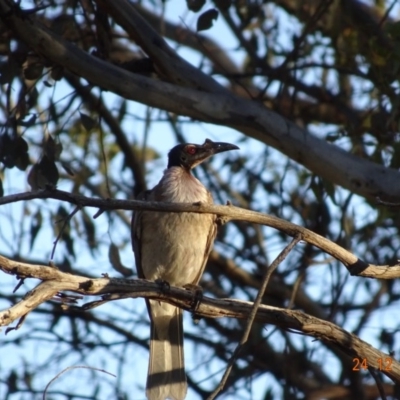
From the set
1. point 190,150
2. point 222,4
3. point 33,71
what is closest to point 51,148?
point 33,71

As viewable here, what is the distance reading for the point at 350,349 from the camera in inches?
182

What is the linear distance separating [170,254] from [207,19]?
5.44 ft

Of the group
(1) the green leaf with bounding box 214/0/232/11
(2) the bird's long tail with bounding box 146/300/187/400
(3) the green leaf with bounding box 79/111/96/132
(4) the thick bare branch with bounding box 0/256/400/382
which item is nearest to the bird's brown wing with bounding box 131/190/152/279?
(2) the bird's long tail with bounding box 146/300/187/400

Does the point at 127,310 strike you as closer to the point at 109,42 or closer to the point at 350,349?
the point at 109,42

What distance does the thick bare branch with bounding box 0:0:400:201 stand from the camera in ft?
19.2

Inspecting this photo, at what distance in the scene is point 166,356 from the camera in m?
6.64

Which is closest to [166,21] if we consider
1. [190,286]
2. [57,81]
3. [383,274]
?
[57,81]

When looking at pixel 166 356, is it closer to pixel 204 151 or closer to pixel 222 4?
pixel 204 151

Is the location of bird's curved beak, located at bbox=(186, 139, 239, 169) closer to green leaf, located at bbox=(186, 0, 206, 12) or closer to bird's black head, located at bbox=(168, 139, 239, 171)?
bird's black head, located at bbox=(168, 139, 239, 171)

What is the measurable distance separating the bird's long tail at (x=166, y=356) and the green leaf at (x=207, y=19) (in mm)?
2024

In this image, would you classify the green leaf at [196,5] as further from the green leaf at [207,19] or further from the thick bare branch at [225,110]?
the thick bare branch at [225,110]

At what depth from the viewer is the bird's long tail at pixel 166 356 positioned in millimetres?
6281

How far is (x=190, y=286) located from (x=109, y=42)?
1935 mm

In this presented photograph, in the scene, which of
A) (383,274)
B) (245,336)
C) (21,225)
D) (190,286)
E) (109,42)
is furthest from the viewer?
(21,225)
